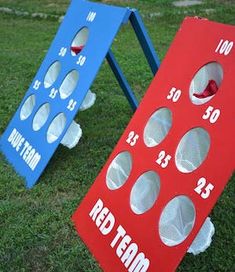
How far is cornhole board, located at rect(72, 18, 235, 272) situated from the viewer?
2.10 m

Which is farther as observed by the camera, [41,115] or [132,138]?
[41,115]

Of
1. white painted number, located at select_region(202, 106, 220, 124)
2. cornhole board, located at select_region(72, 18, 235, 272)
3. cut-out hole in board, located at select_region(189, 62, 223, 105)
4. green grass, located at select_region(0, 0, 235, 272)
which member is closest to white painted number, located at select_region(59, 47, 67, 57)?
green grass, located at select_region(0, 0, 235, 272)

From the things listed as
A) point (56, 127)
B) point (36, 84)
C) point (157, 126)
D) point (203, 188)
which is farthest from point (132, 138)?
point (36, 84)

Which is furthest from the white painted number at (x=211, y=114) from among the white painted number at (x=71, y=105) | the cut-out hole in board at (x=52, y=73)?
the cut-out hole in board at (x=52, y=73)

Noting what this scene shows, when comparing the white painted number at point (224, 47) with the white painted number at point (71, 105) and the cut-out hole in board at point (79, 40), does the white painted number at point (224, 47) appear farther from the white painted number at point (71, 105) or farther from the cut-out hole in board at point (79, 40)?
the cut-out hole in board at point (79, 40)

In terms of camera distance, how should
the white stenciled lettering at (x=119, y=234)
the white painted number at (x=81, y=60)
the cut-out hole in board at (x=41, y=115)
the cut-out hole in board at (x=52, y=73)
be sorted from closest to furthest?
the white stenciled lettering at (x=119, y=234), the white painted number at (x=81, y=60), the cut-out hole in board at (x=41, y=115), the cut-out hole in board at (x=52, y=73)

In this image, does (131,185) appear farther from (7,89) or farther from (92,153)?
(7,89)

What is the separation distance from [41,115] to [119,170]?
126 cm

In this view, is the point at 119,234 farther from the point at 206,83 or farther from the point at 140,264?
the point at 206,83

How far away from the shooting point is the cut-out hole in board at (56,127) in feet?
11.5

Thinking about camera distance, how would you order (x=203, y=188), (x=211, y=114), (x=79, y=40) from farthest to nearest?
1. (x=79, y=40)
2. (x=211, y=114)
3. (x=203, y=188)

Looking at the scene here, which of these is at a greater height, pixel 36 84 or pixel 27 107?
pixel 36 84

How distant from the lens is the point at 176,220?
2.30 metres

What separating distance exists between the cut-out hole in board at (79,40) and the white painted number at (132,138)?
118 centimetres
